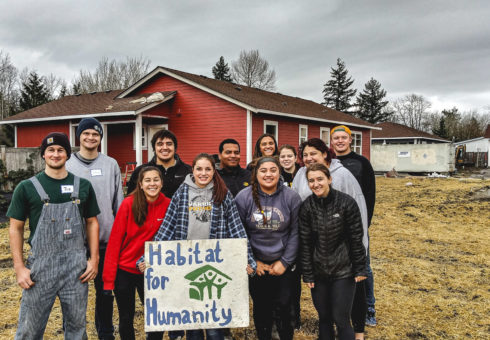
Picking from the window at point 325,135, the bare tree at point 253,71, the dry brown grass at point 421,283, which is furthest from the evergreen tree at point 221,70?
the dry brown grass at point 421,283

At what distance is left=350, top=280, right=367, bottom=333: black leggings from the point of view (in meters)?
3.16

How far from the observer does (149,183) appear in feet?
9.77

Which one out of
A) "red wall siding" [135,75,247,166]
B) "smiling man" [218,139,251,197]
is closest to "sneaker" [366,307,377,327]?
"smiling man" [218,139,251,197]

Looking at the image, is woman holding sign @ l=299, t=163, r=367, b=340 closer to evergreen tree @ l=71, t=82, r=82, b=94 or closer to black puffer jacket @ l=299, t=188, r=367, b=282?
black puffer jacket @ l=299, t=188, r=367, b=282

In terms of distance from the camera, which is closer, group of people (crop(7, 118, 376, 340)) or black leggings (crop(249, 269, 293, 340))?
group of people (crop(7, 118, 376, 340))

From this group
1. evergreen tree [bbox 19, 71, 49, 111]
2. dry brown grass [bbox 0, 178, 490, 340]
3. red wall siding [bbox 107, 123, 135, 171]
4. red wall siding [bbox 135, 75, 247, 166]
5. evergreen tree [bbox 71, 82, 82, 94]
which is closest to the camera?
dry brown grass [bbox 0, 178, 490, 340]

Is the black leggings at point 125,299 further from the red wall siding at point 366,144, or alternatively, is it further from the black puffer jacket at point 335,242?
the red wall siding at point 366,144

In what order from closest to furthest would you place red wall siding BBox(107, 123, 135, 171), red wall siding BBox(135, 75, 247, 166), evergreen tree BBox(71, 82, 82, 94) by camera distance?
1. red wall siding BBox(135, 75, 247, 166)
2. red wall siding BBox(107, 123, 135, 171)
3. evergreen tree BBox(71, 82, 82, 94)

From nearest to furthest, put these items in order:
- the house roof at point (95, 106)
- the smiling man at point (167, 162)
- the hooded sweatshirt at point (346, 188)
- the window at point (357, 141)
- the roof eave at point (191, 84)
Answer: the hooded sweatshirt at point (346, 188), the smiling man at point (167, 162), the roof eave at point (191, 84), the house roof at point (95, 106), the window at point (357, 141)

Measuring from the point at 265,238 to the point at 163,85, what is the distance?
16.1 metres

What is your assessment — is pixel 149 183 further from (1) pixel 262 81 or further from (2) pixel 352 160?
(1) pixel 262 81

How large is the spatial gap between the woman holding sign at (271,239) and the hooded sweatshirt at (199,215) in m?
0.30

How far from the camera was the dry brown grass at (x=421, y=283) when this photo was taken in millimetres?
3756

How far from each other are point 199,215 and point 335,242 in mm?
1129
